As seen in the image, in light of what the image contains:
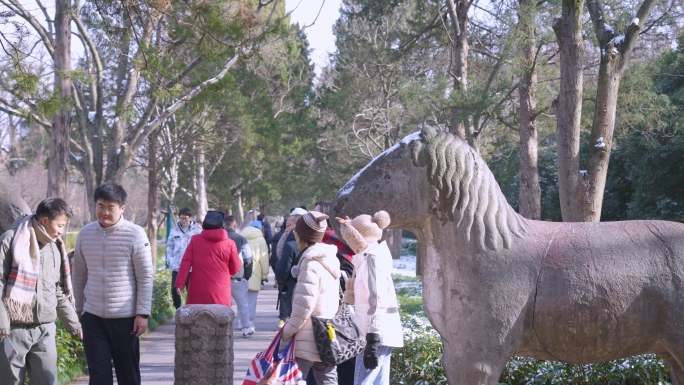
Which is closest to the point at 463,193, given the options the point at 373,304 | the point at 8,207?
the point at 373,304

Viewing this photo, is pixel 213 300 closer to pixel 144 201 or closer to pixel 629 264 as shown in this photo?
pixel 629 264

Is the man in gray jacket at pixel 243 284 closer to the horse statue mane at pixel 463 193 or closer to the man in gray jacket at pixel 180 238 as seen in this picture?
the man in gray jacket at pixel 180 238

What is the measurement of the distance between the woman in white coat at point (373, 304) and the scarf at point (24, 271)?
2288mm

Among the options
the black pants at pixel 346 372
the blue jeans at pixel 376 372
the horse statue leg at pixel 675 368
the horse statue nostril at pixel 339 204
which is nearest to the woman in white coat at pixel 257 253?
the black pants at pixel 346 372

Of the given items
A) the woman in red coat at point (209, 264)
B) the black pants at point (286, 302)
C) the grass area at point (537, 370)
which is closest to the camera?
the grass area at point (537, 370)

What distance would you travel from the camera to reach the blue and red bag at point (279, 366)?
5066 millimetres

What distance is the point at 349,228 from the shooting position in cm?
506

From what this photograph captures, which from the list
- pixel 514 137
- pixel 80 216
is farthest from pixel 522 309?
pixel 80 216

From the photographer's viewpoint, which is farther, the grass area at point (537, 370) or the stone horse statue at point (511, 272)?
the grass area at point (537, 370)

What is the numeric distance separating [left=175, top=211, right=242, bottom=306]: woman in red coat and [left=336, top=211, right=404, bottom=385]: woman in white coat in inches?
134

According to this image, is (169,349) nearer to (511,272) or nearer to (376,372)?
(376,372)

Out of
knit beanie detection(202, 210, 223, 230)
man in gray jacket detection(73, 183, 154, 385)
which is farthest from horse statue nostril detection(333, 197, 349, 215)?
knit beanie detection(202, 210, 223, 230)

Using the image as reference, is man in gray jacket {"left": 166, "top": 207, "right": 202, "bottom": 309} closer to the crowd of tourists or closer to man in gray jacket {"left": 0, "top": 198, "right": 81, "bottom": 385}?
the crowd of tourists

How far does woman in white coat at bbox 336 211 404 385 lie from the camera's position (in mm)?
5395
